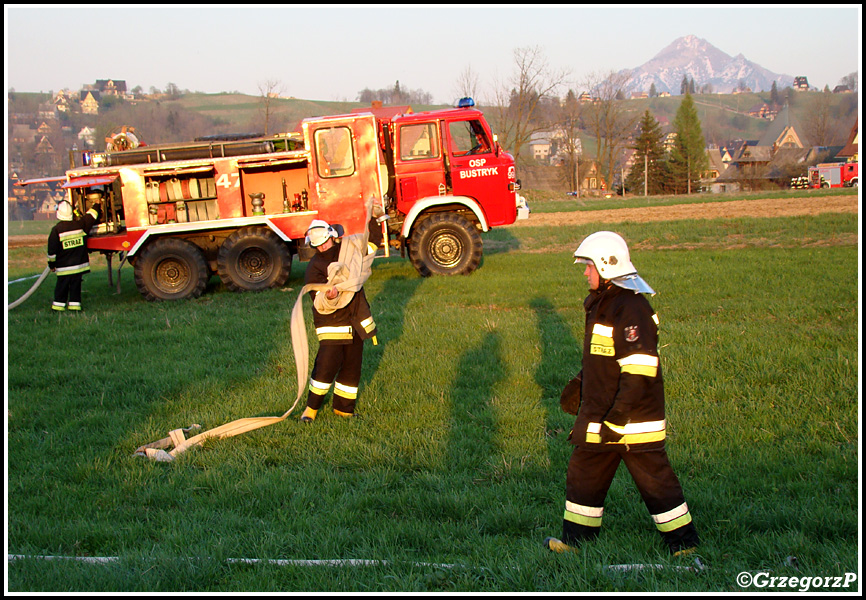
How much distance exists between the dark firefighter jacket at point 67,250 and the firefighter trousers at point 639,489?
36.9 ft

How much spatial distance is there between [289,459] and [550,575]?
8.81 ft

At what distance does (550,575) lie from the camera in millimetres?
3668

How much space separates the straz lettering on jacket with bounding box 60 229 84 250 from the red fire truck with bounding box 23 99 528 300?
30.0 inches

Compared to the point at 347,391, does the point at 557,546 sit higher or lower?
lower

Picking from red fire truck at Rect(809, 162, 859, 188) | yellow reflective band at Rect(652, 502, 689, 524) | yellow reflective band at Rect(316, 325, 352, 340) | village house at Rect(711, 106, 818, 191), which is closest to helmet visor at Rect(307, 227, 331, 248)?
yellow reflective band at Rect(316, 325, 352, 340)

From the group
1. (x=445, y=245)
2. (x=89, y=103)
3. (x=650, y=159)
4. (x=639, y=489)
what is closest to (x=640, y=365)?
(x=639, y=489)

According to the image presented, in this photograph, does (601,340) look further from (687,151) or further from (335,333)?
(687,151)

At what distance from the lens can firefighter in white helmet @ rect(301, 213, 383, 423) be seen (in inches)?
260

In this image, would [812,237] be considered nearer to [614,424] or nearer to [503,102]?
[614,424]

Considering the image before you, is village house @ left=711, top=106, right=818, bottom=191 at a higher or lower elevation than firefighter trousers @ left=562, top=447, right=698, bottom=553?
higher

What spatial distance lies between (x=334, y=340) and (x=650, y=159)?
67.8 metres

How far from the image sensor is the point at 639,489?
389 cm

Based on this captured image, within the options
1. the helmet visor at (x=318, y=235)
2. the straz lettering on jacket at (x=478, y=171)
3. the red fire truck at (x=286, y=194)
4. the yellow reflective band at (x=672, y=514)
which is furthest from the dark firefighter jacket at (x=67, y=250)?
the yellow reflective band at (x=672, y=514)

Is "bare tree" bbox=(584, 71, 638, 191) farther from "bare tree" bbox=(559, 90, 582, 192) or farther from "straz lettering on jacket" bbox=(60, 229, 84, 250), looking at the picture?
"straz lettering on jacket" bbox=(60, 229, 84, 250)
